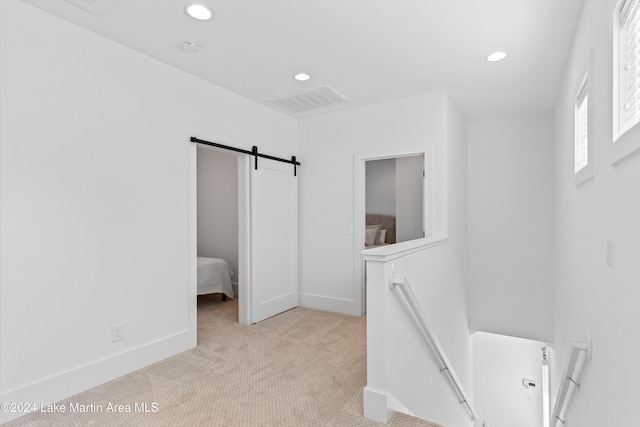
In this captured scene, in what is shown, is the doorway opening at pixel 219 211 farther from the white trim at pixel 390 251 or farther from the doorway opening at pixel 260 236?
the white trim at pixel 390 251

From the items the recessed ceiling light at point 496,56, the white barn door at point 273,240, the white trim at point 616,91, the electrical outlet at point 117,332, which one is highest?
the recessed ceiling light at point 496,56

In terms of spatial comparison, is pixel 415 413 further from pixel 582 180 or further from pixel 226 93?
pixel 226 93

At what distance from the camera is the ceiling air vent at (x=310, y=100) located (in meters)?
3.58

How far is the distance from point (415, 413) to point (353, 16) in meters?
2.87

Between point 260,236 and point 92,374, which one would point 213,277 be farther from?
point 92,374

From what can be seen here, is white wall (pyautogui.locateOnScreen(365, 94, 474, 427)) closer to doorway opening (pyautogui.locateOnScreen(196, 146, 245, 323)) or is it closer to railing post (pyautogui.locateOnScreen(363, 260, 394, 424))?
railing post (pyautogui.locateOnScreen(363, 260, 394, 424))

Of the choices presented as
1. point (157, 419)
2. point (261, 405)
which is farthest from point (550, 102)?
point (157, 419)

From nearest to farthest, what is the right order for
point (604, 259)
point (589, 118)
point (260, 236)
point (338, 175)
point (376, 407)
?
point (604, 259) → point (589, 118) → point (376, 407) → point (260, 236) → point (338, 175)

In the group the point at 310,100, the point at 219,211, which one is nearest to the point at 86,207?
the point at 310,100

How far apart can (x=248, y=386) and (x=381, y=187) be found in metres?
4.70

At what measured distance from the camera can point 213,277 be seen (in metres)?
4.68

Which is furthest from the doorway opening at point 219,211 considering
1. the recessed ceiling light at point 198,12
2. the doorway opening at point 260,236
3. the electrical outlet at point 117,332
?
the recessed ceiling light at point 198,12

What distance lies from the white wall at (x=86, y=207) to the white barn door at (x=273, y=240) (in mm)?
826

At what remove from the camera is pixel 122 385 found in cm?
242
